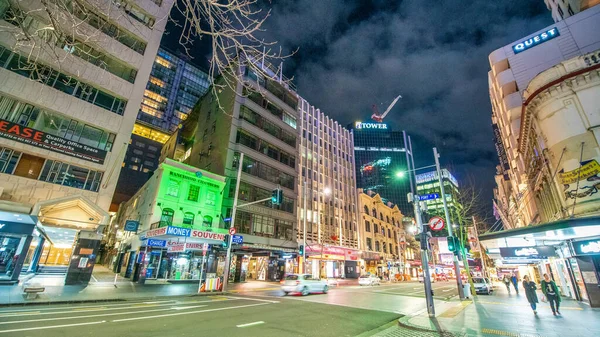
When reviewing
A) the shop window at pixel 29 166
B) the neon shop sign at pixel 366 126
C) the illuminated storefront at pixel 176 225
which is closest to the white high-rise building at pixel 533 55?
the illuminated storefront at pixel 176 225

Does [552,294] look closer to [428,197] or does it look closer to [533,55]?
[428,197]

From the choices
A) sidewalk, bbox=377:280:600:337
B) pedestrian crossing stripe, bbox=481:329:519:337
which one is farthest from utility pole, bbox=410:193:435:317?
pedestrian crossing stripe, bbox=481:329:519:337

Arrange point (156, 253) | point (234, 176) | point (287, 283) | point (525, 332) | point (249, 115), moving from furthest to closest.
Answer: point (249, 115)
point (234, 176)
point (156, 253)
point (287, 283)
point (525, 332)

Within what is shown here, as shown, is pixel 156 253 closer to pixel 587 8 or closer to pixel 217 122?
pixel 217 122

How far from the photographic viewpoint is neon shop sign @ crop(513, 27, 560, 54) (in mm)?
27406

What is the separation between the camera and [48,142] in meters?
19.4

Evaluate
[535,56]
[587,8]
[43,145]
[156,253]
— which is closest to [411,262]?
[535,56]

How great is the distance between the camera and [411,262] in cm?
6675

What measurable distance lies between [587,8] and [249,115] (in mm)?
40184

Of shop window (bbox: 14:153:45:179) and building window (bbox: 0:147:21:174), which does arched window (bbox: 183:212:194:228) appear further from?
building window (bbox: 0:147:21:174)

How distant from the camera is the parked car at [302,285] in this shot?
1975 cm

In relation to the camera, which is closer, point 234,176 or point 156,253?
point 156,253

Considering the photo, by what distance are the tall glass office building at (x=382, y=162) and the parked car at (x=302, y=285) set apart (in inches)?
3864

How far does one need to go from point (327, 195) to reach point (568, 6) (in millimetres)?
42546
